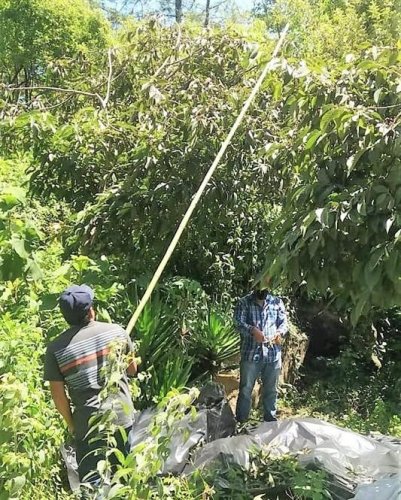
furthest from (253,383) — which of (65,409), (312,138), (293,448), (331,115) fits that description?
(331,115)

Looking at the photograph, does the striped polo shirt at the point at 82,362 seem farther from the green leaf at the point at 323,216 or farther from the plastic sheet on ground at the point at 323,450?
the green leaf at the point at 323,216

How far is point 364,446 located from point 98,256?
2.28m

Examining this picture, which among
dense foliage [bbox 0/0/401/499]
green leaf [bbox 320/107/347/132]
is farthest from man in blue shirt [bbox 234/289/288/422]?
green leaf [bbox 320/107/347/132]

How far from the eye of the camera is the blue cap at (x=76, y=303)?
2949 mm

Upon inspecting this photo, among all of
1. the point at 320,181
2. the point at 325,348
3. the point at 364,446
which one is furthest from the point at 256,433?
the point at 325,348

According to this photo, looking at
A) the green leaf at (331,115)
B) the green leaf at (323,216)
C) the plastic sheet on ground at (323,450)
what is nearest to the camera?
the green leaf at (323,216)

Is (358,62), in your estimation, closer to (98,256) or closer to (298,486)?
(298,486)

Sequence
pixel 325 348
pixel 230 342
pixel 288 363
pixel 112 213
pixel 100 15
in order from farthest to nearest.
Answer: pixel 100 15, pixel 325 348, pixel 288 363, pixel 230 342, pixel 112 213

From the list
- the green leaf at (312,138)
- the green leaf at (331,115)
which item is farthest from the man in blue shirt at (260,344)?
the green leaf at (331,115)

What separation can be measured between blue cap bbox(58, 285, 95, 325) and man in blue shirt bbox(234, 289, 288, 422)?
1931 millimetres

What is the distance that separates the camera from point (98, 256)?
4719 millimetres

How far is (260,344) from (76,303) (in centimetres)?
209

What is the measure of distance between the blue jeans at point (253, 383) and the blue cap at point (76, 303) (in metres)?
2.08

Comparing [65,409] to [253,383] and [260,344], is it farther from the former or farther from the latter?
[253,383]
